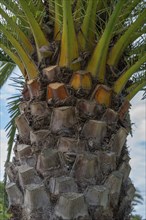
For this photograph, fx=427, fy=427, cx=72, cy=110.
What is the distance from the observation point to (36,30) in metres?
4.34

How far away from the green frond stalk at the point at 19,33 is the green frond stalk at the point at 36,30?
0.15 meters

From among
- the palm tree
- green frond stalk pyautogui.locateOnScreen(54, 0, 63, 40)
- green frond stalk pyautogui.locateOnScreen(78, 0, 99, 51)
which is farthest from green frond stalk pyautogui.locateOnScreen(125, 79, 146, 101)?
green frond stalk pyautogui.locateOnScreen(54, 0, 63, 40)

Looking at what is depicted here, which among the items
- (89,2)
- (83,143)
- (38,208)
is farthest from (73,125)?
(89,2)

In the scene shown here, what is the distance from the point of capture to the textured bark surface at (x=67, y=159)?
147 inches

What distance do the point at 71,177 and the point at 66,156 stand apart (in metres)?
0.21

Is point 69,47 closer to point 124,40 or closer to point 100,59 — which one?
point 100,59

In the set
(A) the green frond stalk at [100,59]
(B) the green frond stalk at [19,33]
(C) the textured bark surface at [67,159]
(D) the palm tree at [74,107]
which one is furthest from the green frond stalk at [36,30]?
(A) the green frond stalk at [100,59]

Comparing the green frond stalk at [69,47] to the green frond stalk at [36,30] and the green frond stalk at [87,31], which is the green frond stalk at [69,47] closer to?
the green frond stalk at [87,31]

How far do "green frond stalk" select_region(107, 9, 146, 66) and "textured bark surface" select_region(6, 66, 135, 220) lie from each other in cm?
51

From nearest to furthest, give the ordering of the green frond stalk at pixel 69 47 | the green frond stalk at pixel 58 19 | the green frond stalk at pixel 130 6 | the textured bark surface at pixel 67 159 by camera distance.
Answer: the textured bark surface at pixel 67 159, the green frond stalk at pixel 69 47, the green frond stalk at pixel 58 19, the green frond stalk at pixel 130 6

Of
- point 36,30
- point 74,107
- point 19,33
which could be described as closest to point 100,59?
point 74,107

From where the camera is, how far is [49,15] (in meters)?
4.80

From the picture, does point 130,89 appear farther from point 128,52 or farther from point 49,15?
point 49,15

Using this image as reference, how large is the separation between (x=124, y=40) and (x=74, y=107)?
0.92 meters
